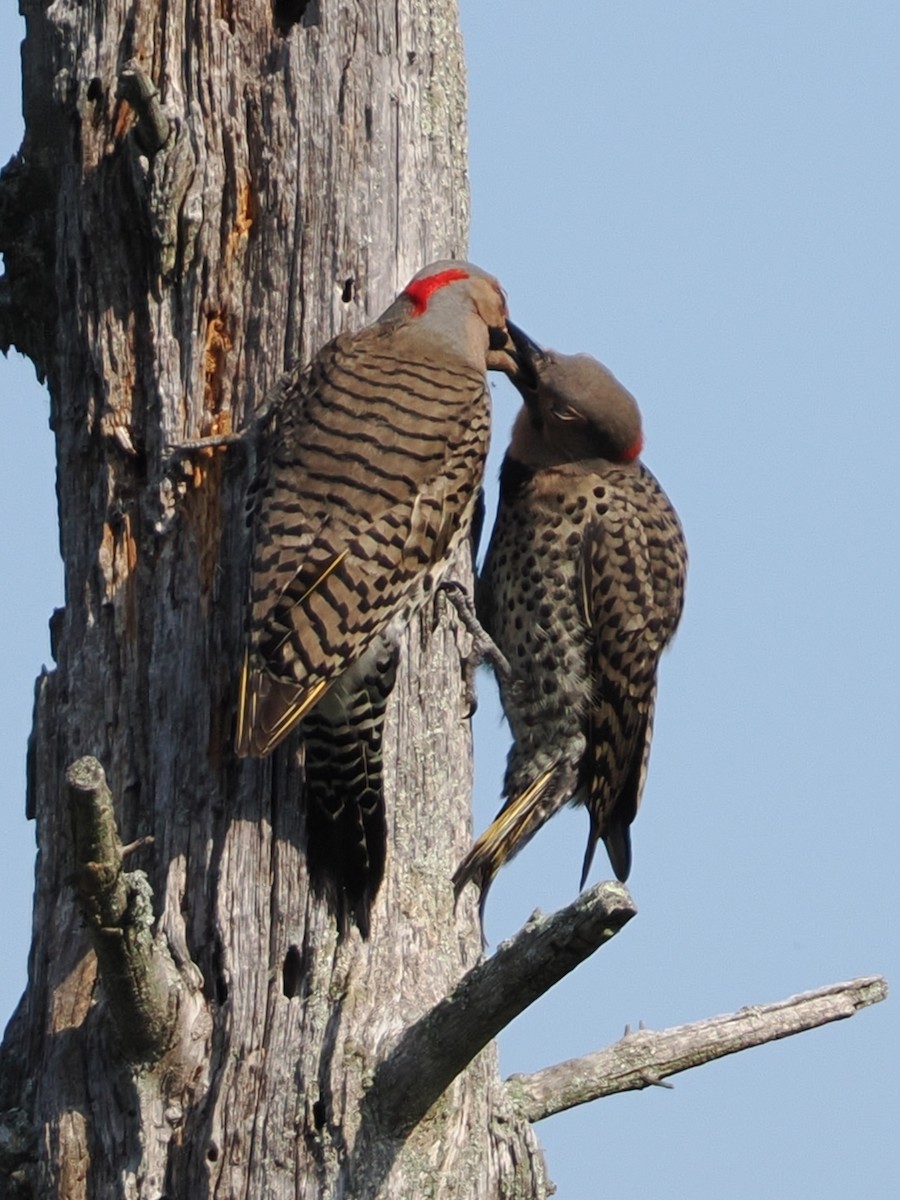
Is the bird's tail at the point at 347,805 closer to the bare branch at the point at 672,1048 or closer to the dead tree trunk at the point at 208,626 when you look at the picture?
the dead tree trunk at the point at 208,626

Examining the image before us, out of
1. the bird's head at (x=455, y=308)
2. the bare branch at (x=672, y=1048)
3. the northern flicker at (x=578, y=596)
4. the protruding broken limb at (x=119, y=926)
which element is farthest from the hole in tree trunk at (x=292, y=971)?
the northern flicker at (x=578, y=596)

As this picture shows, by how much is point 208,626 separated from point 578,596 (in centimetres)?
162

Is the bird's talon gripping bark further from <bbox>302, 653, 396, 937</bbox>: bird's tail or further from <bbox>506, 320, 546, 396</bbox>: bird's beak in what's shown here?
<bbox>506, 320, 546, 396</bbox>: bird's beak

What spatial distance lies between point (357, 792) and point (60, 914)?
64cm

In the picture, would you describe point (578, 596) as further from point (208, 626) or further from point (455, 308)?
point (208, 626)

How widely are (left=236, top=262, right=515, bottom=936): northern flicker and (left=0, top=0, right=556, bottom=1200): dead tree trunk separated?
8 centimetres

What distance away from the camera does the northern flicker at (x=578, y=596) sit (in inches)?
213

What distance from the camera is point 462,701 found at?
4.34 metres

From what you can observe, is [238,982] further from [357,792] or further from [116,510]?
[116,510]

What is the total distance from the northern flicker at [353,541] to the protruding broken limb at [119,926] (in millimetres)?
425

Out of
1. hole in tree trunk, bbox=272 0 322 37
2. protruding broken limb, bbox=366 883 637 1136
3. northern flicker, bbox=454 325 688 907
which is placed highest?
hole in tree trunk, bbox=272 0 322 37

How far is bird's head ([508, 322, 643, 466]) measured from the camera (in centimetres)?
549

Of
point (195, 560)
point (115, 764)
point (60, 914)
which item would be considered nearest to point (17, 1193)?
point (60, 914)

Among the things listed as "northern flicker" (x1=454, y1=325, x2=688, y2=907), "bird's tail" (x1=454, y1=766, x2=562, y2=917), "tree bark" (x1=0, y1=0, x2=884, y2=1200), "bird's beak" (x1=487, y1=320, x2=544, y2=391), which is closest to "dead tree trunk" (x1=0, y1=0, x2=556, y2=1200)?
"tree bark" (x1=0, y1=0, x2=884, y2=1200)
